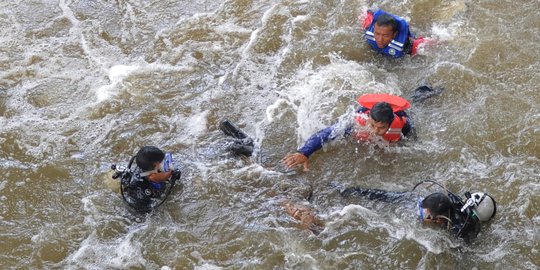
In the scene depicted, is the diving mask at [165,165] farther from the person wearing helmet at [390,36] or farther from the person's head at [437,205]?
the person wearing helmet at [390,36]

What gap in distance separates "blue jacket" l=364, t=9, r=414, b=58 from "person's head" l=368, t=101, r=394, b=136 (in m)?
1.42

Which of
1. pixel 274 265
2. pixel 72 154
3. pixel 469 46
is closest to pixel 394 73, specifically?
pixel 469 46

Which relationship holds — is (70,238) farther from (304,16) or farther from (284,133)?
(304,16)

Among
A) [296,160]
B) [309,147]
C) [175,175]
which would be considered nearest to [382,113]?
[309,147]

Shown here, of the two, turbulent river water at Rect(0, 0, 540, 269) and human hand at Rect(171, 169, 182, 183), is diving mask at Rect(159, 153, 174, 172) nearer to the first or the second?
human hand at Rect(171, 169, 182, 183)

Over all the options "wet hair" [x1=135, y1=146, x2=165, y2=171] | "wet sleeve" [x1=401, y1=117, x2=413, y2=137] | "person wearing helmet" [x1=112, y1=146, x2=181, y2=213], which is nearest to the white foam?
"person wearing helmet" [x1=112, y1=146, x2=181, y2=213]

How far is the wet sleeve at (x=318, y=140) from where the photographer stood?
531 cm

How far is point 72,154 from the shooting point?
5.53m

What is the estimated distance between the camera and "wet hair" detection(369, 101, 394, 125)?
498cm

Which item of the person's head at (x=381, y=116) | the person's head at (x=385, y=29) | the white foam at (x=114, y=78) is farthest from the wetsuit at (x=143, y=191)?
the person's head at (x=385, y=29)

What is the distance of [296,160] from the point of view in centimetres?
531

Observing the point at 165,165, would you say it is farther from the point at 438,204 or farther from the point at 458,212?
the point at 458,212

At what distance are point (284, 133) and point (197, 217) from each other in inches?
51.9

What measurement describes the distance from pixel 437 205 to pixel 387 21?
94.5 inches
